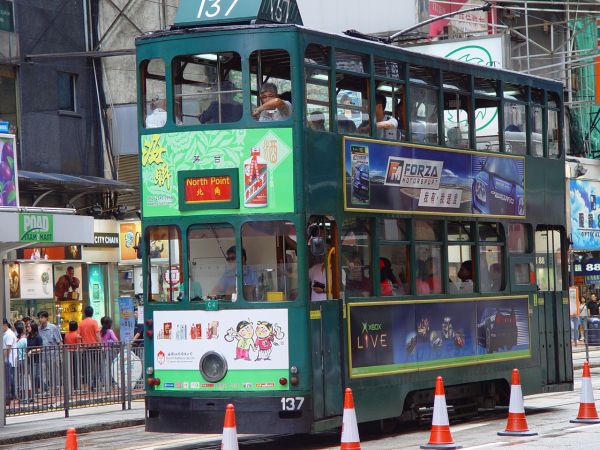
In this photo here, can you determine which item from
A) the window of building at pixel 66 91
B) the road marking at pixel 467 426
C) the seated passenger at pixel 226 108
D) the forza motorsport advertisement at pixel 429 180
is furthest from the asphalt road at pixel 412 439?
the window of building at pixel 66 91

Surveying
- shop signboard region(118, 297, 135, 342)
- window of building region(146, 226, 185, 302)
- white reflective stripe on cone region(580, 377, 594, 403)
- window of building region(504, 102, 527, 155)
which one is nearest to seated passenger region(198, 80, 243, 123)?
window of building region(146, 226, 185, 302)

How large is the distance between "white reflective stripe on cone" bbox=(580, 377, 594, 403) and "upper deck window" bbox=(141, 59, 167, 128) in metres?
6.17

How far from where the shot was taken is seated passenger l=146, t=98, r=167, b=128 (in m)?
15.6

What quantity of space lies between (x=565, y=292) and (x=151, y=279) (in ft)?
24.3

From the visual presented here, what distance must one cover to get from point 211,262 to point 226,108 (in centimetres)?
174

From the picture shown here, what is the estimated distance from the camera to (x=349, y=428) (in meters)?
13.2

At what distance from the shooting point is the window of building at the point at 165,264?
15.4 meters

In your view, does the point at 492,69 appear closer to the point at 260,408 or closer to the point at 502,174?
the point at 502,174

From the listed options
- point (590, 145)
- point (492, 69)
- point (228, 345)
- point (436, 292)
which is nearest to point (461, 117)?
point (492, 69)

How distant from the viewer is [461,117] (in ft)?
59.5

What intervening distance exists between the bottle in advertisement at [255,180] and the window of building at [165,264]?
97cm

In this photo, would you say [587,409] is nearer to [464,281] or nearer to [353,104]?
[464,281]

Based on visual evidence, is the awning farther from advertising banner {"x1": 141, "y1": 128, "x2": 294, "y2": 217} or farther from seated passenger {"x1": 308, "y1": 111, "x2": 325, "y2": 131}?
seated passenger {"x1": 308, "y1": 111, "x2": 325, "y2": 131}

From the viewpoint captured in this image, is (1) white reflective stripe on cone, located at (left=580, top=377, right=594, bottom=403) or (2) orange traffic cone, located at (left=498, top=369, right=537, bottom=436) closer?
(2) orange traffic cone, located at (left=498, top=369, right=537, bottom=436)
